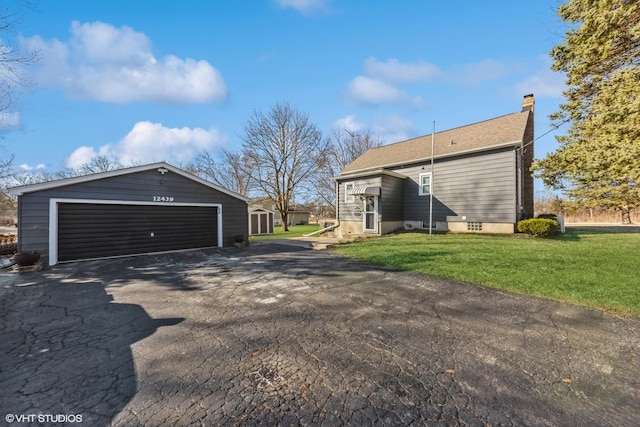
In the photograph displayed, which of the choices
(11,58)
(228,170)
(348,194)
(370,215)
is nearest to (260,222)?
(228,170)

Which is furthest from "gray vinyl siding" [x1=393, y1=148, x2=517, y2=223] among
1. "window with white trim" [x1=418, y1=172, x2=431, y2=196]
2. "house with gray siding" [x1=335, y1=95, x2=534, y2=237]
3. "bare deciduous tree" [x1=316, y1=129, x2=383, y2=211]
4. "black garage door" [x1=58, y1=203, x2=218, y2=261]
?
"bare deciduous tree" [x1=316, y1=129, x2=383, y2=211]

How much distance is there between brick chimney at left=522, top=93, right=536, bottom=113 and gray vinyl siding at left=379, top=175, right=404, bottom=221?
7481 millimetres

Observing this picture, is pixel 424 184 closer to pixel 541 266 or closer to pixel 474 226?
pixel 474 226

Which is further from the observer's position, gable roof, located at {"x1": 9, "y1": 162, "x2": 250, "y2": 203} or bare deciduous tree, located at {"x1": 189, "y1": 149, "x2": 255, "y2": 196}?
bare deciduous tree, located at {"x1": 189, "y1": 149, "x2": 255, "y2": 196}

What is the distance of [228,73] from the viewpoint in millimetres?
12781

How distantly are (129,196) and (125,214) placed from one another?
65cm

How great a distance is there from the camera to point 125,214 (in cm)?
945

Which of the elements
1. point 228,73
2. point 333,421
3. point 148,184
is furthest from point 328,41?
point 333,421

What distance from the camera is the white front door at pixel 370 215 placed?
14.4 meters

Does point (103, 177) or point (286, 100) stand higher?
point (286, 100)

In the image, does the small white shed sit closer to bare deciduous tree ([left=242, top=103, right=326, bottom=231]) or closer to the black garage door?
bare deciduous tree ([left=242, top=103, right=326, bottom=231])

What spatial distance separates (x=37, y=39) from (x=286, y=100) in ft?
62.0

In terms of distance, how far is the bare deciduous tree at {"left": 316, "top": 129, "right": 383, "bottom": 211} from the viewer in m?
29.6

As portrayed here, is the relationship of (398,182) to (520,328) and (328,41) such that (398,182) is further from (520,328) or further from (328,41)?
(520,328)
